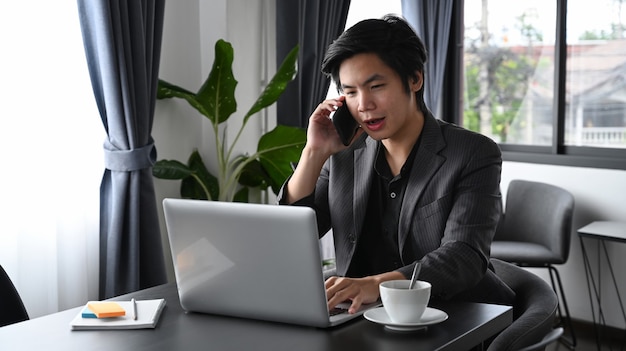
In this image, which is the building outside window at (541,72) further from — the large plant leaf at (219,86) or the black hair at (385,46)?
the black hair at (385,46)

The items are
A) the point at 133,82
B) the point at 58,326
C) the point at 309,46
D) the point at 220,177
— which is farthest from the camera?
the point at 309,46

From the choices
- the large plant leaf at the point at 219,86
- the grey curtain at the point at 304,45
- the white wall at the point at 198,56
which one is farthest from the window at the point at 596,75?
the large plant leaf at the point at 219,86

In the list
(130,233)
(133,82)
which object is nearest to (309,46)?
(133,82)

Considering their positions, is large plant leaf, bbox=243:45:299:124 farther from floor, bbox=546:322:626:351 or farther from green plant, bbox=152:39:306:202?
floor, bbox=546:322:626:351

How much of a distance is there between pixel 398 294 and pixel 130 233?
6.29 feet

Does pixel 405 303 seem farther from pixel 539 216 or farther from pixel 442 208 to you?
pixel 539 216

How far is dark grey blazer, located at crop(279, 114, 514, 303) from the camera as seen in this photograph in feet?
6.39

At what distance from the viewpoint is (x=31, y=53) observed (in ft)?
9.79

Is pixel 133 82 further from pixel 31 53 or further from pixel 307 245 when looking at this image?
pixel 307 245

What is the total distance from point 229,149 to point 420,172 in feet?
5.80

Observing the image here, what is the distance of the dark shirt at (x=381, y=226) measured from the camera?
7.31 feet

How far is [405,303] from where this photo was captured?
1592 mm

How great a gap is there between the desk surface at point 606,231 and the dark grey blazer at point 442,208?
6.23 feet

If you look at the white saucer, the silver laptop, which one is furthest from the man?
the silver laptop
